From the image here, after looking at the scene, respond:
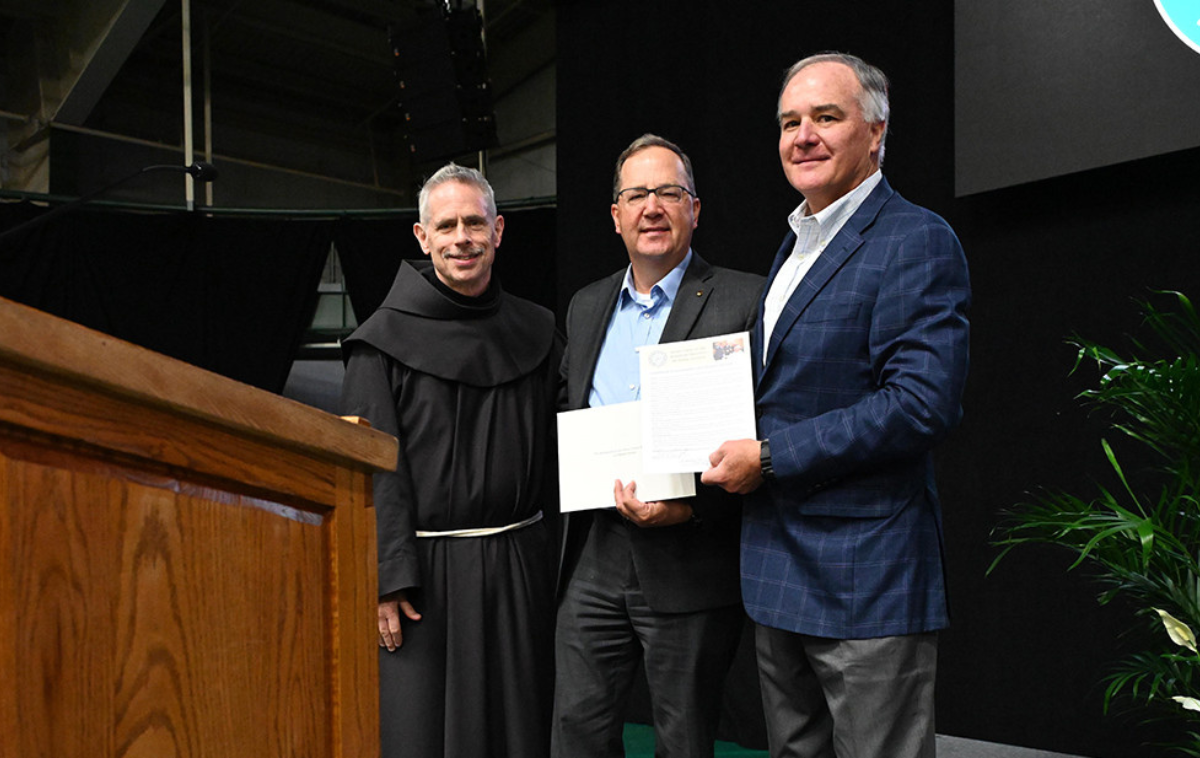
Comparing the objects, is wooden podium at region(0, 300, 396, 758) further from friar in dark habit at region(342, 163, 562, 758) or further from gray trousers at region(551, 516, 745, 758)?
friar in dark habit at region(342, 163, 562, 758)

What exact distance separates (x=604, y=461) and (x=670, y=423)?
245mm

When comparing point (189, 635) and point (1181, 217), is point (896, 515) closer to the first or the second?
point (189, 635)

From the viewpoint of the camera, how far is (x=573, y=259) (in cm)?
550

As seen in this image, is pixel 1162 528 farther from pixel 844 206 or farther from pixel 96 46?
pixel 96 46

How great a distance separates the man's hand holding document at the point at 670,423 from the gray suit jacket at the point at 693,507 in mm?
127

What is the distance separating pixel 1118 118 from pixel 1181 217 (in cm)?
38

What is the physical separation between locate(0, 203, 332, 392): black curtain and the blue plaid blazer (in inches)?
259

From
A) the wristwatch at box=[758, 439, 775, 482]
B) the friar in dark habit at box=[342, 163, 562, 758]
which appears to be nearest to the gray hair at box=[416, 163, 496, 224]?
the friar in dark habit at box=[342, 163, 562, 758]

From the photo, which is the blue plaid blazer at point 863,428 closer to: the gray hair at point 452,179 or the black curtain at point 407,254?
the gray hair at point 452,179

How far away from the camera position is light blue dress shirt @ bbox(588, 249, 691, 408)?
7.58 ft

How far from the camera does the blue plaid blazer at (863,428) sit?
1725 mm

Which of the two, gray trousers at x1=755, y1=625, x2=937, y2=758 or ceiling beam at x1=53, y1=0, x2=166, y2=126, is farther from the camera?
ceiling beam at x1=53, y1=0, x2=166, y2=126

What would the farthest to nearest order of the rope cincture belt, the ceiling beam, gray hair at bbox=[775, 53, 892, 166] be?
1. the ceiling beam
2. the rope cincture belt
3. gray hair at bbox=[775, 53, 892, 166]

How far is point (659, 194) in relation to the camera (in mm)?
2297
